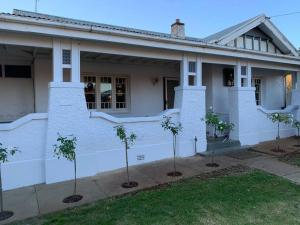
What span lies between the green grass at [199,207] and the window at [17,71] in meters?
5.30

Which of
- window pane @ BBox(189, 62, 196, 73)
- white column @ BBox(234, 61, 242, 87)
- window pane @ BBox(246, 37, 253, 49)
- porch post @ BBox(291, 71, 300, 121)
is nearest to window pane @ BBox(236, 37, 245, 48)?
window pane @ BBox(246, 37, 253, 49)

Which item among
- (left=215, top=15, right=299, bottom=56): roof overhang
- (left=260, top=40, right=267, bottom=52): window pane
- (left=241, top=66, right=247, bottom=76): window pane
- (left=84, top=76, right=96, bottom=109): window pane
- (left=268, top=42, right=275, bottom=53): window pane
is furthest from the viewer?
(left=268, top=42, right=275, bottom=53): window pane

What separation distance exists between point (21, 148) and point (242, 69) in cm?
756

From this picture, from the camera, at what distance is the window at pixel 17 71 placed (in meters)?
8.35

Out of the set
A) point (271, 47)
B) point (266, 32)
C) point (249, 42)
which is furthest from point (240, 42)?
point (271, 47)

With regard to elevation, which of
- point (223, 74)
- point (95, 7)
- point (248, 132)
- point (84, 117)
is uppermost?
point (95, 7)

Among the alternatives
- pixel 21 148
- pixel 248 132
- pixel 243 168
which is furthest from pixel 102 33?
pixel 248 132

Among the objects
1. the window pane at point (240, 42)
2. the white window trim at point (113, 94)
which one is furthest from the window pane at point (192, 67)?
the window pane at point (240, 42)

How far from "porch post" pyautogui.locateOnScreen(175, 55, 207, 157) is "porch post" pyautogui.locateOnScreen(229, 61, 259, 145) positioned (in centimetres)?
161

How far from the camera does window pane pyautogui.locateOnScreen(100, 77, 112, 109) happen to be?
980cm

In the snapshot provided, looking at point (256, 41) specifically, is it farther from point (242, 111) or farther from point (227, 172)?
point (227, 172)

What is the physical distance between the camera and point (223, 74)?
36.6 ft

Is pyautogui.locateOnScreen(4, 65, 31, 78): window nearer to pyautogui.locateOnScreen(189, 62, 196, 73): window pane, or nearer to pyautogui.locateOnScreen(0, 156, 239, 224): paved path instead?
pyautogui.locateOnScreen(0, 156, 239, 224): paved path

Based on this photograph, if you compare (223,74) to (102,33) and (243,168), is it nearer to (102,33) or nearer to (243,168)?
(243,168)
